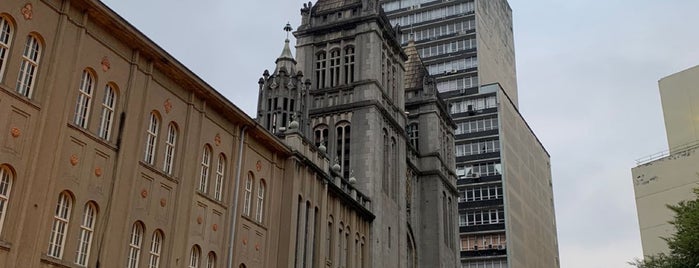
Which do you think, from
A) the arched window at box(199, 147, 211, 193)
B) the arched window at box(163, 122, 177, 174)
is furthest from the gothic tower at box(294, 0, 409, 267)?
the arched window at box(163, 122, 177, 174)

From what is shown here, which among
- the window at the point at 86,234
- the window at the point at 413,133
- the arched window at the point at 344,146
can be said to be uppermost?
the window at the point at 413,133

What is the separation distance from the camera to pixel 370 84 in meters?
48.0

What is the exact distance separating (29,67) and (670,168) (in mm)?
49684

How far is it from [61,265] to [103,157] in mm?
3831

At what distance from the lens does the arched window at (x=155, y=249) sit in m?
25.2

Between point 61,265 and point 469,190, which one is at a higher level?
point 469,190

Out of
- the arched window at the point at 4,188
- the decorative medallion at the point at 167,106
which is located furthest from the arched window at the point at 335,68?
the arched window at the point at 4,188

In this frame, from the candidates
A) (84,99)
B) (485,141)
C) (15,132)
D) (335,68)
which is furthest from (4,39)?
(485,141)

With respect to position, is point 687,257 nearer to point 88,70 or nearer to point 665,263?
point 665,263

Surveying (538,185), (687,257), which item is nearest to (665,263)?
(687,257)

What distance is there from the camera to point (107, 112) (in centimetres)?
2417

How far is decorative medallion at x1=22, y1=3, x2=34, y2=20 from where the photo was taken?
69.3 feet

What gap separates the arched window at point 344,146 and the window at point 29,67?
27385 millimetres

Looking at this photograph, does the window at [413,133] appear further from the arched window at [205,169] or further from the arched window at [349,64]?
the arched window at [205,169]
